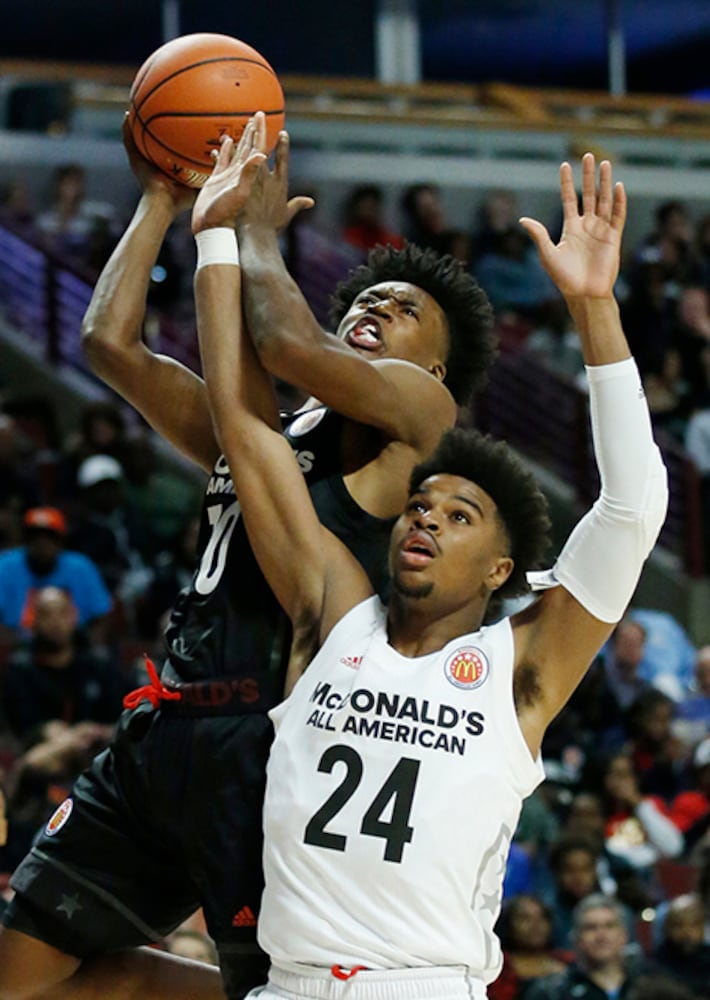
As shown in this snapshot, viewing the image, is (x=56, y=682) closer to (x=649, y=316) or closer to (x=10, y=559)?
(x=10, y=559)

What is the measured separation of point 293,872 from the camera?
3885 mm

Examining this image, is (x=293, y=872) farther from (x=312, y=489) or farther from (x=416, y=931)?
(x=312, y=489)

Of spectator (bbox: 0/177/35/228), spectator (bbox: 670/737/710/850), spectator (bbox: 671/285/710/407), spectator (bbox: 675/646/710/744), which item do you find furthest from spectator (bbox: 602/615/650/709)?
spectator (bbox: 0/177/35/228)

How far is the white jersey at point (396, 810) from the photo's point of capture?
381 cm

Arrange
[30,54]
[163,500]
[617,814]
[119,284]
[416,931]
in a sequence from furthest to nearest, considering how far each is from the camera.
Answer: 1. [30,54]
2. [163,500]
3. [617,814]
4. [119,284]
5. [416,931]

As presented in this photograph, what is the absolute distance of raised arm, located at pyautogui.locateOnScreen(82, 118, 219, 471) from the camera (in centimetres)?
459

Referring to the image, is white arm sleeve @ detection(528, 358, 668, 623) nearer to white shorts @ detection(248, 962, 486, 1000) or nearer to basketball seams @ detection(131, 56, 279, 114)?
white shorts @ detection(248, 962, 486, 1000)

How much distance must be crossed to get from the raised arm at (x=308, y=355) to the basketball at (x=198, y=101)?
0.16m

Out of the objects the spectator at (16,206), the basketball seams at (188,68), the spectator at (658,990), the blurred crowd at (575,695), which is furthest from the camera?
the spectator at (16,206)

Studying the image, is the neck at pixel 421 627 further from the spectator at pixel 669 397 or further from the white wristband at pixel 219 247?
the spectator at pixel 669 397

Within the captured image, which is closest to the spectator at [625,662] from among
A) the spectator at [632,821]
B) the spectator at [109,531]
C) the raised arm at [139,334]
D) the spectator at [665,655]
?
the spectator at [665,655]

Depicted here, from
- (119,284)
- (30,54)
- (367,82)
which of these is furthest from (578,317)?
(30,54)

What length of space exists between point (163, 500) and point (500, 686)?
7079mm

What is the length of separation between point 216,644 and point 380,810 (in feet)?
2.08
